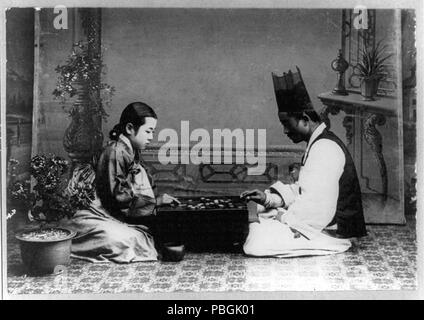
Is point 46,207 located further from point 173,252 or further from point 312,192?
point 312,192

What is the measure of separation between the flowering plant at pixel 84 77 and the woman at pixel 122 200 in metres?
0.28

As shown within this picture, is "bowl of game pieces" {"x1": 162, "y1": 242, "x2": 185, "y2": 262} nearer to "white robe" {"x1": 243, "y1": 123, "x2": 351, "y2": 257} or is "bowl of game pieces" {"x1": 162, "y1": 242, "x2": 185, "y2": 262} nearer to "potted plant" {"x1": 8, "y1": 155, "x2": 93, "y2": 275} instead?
"white robe" {"x1": 243, "y1": 123, "x2": 351, "y2": 257}

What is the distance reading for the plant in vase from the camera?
19.3ft

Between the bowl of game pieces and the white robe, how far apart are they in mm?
723

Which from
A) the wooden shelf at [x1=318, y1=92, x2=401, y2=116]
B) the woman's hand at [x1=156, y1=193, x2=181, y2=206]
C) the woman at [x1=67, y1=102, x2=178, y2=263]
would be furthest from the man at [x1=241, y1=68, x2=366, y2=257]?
the woman at [x1=67, y1=102, x2=178, y2=263]

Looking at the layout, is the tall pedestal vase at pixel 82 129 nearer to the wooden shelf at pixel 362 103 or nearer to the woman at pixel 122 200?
the woman at pixel 122 200

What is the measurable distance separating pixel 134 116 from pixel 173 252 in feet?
4.66

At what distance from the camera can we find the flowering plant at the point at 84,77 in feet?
19.3

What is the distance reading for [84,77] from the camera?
589cm

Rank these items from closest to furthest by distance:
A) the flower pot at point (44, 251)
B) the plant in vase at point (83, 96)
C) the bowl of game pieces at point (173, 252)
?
the flower pot at point (44, 251), the bowl of game pieces at point (173, 252), the plant in vase at point (83, 96)

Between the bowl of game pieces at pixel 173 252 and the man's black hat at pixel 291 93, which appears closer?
the bowl of game pieces at pixel 173 252

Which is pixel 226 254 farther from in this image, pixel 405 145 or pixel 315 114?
pixel 405 145

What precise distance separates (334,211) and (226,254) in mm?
1177

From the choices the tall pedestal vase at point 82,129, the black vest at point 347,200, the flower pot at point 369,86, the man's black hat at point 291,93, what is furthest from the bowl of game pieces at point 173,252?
the flower pot at point 369,86
